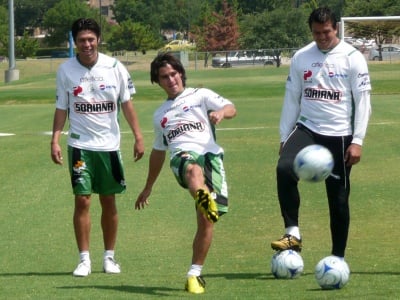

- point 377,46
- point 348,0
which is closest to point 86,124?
point 377,46

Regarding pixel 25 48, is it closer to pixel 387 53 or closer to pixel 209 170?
pixel 387 53

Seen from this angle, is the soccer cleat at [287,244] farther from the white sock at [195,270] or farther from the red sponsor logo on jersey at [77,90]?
the red sponsor logo on jersey at [77,90]

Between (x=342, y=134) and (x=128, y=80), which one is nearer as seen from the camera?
(x=342, y=134)

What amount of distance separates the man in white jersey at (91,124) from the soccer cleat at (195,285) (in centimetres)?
132

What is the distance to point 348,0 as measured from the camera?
304 feet

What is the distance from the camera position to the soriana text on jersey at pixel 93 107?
9250 mm

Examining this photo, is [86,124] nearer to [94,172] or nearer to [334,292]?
[94,172]

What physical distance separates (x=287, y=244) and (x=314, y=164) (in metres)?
0.89

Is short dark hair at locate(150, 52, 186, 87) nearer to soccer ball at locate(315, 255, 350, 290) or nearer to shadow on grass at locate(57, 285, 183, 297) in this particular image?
shadow on grass at locate(57, 285, 183, 297)

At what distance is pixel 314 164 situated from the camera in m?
8.12

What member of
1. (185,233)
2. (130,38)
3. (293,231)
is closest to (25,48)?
(130,38)

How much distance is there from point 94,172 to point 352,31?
34.7 meters

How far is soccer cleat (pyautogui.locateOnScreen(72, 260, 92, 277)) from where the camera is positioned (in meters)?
9.11

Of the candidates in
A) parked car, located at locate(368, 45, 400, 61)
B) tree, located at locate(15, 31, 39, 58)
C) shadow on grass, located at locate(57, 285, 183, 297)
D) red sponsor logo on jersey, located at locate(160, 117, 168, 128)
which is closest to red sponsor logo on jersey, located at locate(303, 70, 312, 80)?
red sponsor logo on jersey, located at locate(160, 117, 168, 128)
